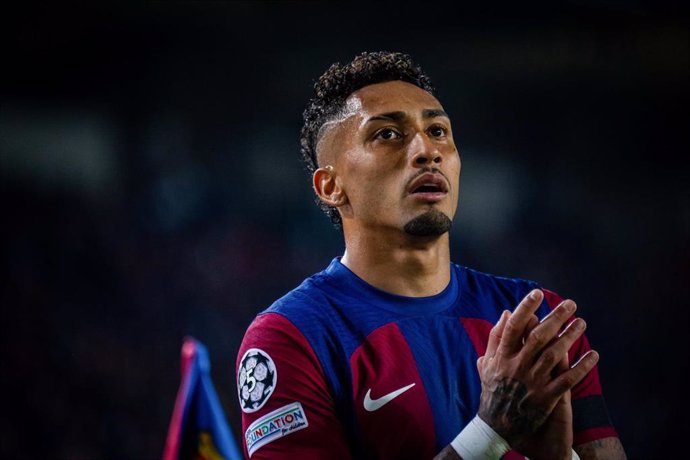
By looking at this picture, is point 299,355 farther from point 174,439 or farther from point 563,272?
point 563,272

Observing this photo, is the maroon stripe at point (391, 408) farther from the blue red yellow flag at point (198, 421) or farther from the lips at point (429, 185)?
the lips at point (429, 185)

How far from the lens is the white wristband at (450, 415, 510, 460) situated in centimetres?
178

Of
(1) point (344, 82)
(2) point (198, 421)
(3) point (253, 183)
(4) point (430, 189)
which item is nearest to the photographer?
(2) point (198, 421)

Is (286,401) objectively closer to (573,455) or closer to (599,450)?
(573,455)

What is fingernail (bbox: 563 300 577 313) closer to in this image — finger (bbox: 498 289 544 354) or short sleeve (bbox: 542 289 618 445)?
finger (bbox: 498 289 544 354)

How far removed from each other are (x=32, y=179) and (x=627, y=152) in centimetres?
506

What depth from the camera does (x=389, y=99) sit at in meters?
2.36

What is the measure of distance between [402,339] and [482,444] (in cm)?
41

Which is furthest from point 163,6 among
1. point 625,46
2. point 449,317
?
point 449,317

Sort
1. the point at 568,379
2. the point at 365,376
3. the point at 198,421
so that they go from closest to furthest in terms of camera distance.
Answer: the point at 568,379 < the point at 198,421 < the point at 365,376

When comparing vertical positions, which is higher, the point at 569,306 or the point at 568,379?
the point at 569,306

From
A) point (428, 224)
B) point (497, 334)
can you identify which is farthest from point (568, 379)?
point (428, 224)

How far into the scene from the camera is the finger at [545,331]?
5.73ft

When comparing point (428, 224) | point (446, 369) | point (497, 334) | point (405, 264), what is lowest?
point (446, 369)
